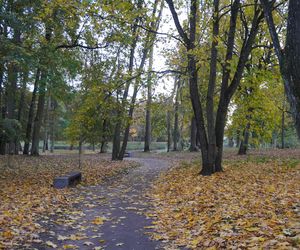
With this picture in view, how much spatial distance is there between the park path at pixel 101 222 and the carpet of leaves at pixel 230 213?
395 millimetres

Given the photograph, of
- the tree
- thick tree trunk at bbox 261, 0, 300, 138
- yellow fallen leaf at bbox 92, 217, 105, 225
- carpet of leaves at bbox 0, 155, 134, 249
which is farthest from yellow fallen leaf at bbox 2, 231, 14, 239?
the tree

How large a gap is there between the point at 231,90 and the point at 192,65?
1842 millimetres

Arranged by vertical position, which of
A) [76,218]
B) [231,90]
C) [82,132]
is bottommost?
[76,218]

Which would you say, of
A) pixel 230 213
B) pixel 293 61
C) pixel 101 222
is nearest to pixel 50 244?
pixel 101 222

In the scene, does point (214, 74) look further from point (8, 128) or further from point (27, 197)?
point (8, 128)

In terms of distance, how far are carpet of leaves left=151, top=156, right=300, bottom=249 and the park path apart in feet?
1.30

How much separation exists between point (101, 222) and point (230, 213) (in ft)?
9.15

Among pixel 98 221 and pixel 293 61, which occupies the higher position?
pixel 293 61

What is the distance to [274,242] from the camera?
5133 mm

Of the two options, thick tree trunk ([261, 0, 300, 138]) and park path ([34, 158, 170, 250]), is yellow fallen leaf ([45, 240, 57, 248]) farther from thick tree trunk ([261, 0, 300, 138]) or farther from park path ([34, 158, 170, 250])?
thick tree trunk ([261, 0, 300, 138])

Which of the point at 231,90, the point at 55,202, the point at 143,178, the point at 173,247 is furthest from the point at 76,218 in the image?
the point at 231,90

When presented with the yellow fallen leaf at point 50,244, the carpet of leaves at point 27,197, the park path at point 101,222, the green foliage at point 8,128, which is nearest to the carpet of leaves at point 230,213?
the park path at point 101,222

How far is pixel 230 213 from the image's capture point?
24.0ft

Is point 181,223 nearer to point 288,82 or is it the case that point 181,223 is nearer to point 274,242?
point 274,242
